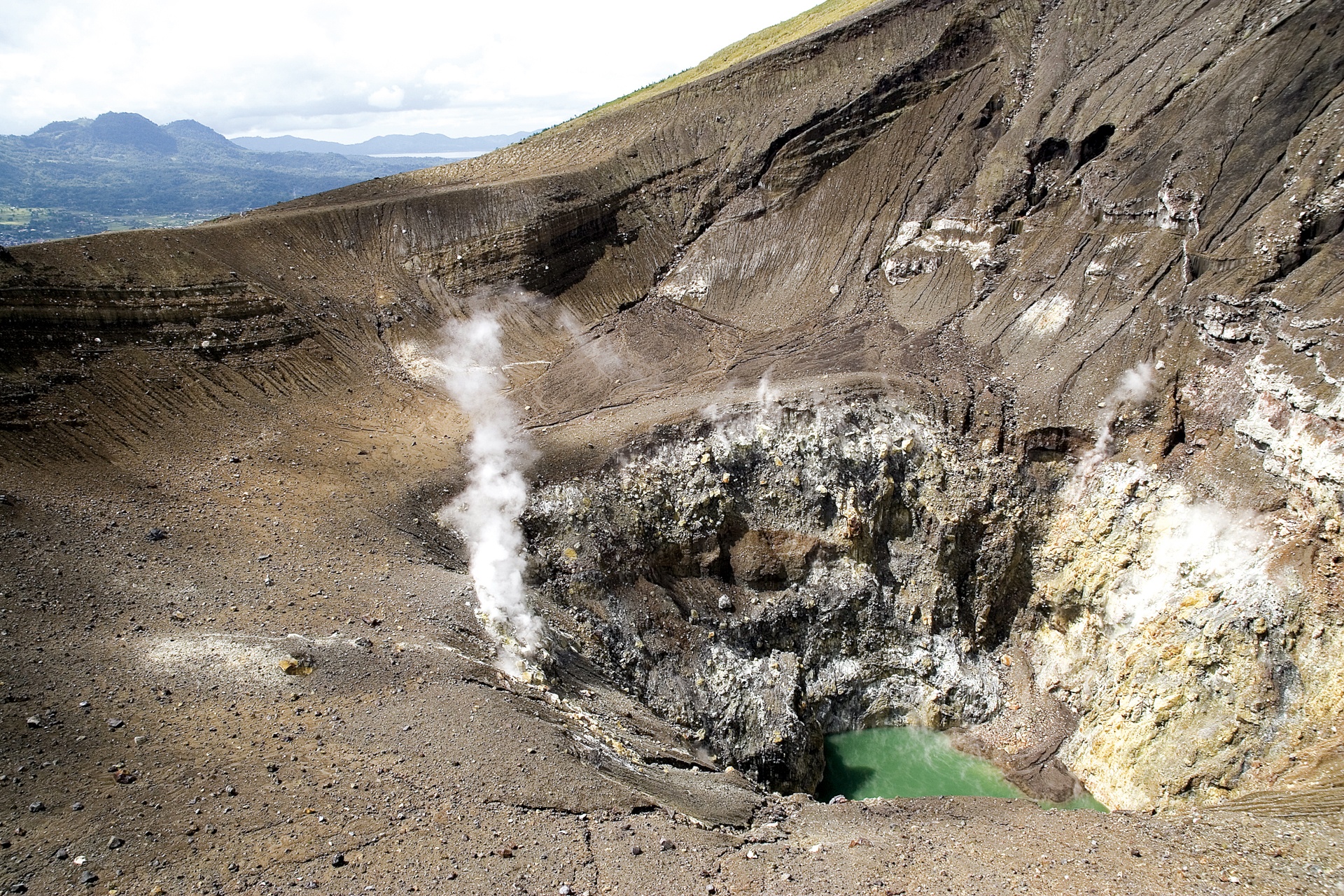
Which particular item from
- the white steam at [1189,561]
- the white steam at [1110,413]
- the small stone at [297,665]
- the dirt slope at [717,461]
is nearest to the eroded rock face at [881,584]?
the white steam at [1189,561]

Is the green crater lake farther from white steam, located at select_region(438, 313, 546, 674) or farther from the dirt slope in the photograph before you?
white steam, located at select_region(438, 313, 546, 674)

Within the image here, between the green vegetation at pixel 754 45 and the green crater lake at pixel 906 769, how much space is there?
32757mm

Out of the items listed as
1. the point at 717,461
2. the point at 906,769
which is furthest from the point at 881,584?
the point at 717,461

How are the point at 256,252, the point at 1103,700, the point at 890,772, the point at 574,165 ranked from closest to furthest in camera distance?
1. the point at 1103,700
2. the point at 890,772
3. the point at 256,252
4. the point at 574,165

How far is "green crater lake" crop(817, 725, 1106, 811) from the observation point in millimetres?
19156

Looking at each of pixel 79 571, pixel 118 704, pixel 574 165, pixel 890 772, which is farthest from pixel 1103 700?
pixel 574 165

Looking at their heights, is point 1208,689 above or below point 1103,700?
above

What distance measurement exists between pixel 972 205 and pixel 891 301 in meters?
5.19

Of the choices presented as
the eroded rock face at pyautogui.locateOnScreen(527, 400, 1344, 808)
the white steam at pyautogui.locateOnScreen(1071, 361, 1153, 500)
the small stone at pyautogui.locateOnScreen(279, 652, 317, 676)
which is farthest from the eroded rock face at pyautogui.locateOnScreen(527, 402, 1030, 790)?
the small stone at pyautogui.locateOnScreen(279, 652, 317, 676)

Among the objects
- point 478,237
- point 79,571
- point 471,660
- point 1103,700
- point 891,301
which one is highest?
point 478,237

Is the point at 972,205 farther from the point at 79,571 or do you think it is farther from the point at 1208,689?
the point at 79,571

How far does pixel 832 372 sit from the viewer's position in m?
24.0

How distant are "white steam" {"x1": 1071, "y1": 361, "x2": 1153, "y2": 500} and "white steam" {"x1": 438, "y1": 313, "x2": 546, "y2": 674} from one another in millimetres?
15685

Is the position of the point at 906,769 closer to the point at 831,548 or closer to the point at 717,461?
the point at 831,548
